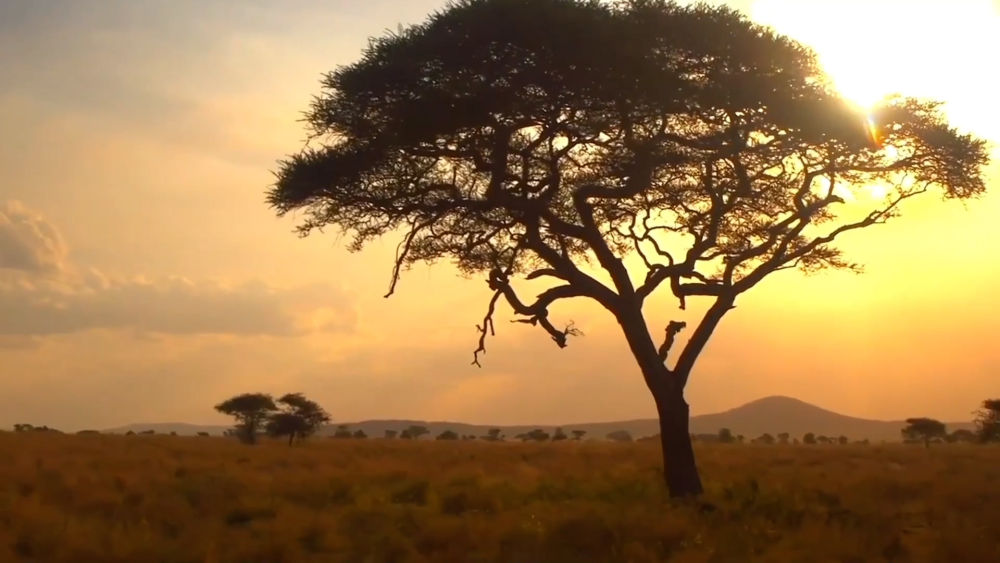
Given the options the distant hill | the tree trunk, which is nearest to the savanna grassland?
the tree trunk

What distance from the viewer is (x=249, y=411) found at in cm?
5766

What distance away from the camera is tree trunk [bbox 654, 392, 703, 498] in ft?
59.3

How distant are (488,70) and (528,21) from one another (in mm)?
1084

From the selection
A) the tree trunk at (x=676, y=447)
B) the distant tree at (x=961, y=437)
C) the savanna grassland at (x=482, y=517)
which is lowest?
the savanna grassland at (x=482, y=517)

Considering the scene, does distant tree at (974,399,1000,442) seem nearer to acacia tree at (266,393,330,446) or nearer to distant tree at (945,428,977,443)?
distant tree at (945,428,977,443)

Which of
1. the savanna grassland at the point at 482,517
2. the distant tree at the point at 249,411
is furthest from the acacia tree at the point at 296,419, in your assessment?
the savanna grassland at the point at 482,517

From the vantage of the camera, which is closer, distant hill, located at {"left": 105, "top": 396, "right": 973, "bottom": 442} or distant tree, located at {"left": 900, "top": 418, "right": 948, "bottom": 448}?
distant tree, located at {"left": 900, "top": 418, "right": 948, "bottom": 448}

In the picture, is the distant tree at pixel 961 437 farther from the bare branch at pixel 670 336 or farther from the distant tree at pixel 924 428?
the bare branch at pixel 670 336

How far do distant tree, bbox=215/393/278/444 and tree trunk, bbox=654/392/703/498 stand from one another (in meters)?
42.5

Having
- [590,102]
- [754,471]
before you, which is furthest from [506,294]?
[754,471]

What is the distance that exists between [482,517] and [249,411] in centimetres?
4434

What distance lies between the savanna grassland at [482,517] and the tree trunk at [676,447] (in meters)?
0.37

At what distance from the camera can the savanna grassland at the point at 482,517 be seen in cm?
1275

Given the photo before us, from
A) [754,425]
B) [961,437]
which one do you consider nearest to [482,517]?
[961,437]
